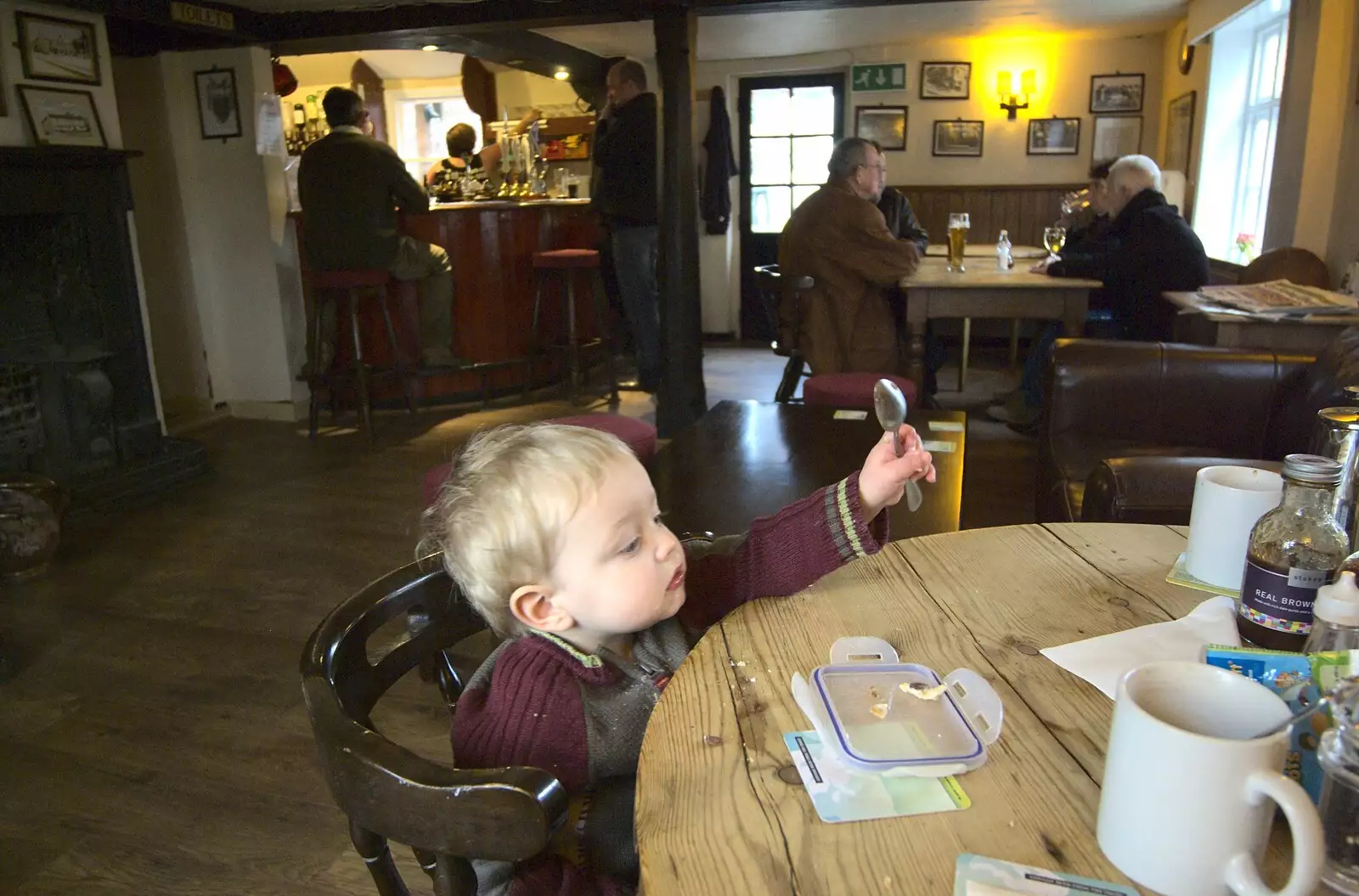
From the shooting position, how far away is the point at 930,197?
22.1ft

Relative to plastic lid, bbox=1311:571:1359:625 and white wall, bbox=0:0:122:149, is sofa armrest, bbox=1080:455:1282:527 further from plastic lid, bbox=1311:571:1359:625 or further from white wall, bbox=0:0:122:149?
white wall, bbox=0:0:122:149

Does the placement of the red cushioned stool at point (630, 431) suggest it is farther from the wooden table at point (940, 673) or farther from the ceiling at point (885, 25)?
the ceiling at point (885, 25)

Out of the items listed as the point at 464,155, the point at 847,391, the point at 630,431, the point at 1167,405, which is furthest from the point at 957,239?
the point at 464,155

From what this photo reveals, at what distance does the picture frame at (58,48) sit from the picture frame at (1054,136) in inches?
217

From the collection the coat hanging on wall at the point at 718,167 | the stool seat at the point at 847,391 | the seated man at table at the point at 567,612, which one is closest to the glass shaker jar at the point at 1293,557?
the seated man at table at the point at 567,612

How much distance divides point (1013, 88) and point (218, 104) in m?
4.94

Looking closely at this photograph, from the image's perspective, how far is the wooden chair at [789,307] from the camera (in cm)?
404

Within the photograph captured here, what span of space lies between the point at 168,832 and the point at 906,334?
3.12 m

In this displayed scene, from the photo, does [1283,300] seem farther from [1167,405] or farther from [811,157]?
[811,157]

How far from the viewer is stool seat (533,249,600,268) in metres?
5.07

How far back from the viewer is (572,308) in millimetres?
5207

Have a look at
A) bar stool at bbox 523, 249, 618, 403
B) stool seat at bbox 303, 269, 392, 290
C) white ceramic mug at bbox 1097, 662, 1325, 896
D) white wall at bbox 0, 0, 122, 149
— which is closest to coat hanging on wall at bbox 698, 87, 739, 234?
bar stool at bbox 523, 249, 618, 403

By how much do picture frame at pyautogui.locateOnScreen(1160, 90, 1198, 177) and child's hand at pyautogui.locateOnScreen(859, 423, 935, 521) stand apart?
569cm

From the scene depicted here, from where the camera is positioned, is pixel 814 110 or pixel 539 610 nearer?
pixel 539 610
